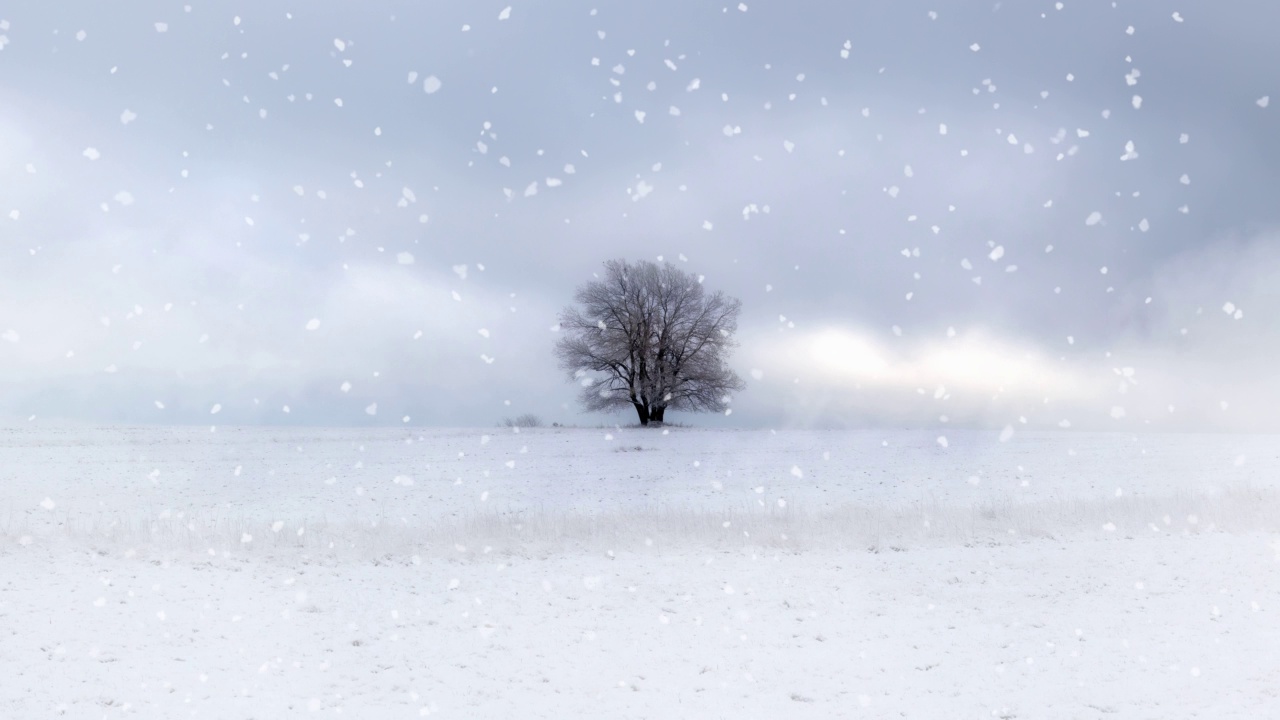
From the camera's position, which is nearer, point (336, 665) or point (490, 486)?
point (336, 665)

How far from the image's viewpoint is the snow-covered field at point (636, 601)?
959 centimetres

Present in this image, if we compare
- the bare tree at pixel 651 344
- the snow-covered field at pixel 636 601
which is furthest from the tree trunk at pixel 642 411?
the snow-covered field at pixel 636 601

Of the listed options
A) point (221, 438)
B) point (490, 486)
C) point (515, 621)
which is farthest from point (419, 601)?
point (221, 438)

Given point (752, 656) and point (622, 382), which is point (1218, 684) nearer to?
point (752, 656)

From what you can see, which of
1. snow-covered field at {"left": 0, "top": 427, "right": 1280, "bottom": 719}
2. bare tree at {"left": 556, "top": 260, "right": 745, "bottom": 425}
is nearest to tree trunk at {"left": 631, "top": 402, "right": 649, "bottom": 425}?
bare tree at {"left": 556, "top": 260, "right": 745, "bottom": 425}

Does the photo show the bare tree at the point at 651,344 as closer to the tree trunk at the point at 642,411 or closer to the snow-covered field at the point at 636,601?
the tree trunk at the point at 642,411

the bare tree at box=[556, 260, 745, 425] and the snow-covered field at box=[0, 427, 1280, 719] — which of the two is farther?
the bare tree at box=[556, 260, 745, 425]

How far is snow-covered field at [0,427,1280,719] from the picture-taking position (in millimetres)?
9594

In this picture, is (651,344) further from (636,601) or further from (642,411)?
(636,601)

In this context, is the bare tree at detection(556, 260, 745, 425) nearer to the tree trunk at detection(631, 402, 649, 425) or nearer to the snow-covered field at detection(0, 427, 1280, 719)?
the tree trunk at detection(631, 402, 649, 425)

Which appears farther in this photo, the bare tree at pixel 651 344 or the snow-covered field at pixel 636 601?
the bare tree at pixel 651 344

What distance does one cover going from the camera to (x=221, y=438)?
4066 cm

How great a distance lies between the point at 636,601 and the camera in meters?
13.0

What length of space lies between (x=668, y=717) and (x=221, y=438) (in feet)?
124
